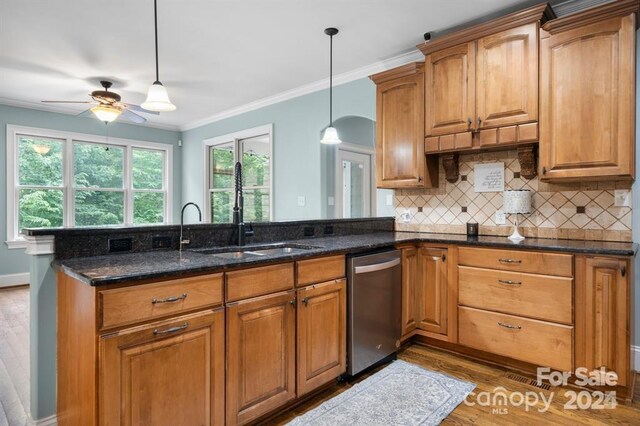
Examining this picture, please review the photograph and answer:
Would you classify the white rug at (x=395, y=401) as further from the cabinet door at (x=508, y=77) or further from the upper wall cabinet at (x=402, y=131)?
the cabinet door at (x=508, y=77)

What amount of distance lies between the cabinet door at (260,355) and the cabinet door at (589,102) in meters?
2.08

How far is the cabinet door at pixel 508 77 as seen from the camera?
2.60 meters

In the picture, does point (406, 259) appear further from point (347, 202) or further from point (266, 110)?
point (266, 110)

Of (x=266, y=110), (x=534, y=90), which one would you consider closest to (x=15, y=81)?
(x=266, y=110)

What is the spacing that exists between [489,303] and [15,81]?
5867 millimetres

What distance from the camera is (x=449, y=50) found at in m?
2.97

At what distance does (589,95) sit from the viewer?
2.38 metres

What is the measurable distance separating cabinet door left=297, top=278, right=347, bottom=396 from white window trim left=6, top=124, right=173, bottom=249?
3.45m

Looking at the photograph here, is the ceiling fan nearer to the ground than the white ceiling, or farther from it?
nearer to the ground

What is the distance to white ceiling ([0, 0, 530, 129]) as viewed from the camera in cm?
288

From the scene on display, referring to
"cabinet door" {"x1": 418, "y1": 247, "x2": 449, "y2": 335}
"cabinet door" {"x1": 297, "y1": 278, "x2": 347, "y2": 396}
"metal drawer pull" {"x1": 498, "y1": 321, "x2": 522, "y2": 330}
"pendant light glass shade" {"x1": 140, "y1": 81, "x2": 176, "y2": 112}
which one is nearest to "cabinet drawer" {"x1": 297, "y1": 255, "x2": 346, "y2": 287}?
"cabinet door" {"x1": 297, "y1": 278, "x2": 347, "y2": 396}

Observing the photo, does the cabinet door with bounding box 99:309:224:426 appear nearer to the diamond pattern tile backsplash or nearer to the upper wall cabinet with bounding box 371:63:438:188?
the upper wall cabinet with bounding box 371:63:438:188

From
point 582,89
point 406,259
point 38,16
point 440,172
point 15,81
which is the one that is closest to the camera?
point 582,89

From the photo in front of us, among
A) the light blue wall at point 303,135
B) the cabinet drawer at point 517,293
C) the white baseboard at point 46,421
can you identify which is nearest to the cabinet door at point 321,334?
the cabinet drawer at point 517,293
